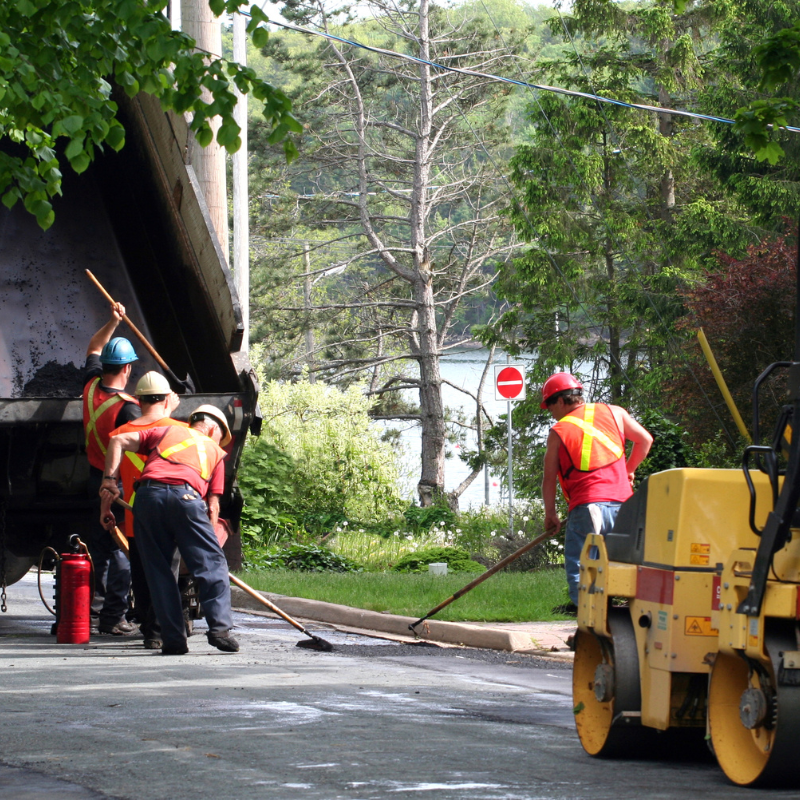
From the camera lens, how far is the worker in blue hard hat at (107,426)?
27.5 ft

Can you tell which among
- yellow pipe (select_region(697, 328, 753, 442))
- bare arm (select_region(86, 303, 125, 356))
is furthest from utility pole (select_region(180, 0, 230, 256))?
yellow pipe (select_region(697, 328, 753, 442))

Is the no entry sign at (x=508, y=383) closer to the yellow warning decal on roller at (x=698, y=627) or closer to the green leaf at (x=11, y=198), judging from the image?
the green leaf at (x=11, y=198)

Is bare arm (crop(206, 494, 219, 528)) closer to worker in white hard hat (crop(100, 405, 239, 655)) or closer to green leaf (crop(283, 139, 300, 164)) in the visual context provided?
worker in white hard hat (crop(100, 405, 239, 655))

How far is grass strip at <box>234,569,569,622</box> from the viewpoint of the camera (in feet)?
31.6

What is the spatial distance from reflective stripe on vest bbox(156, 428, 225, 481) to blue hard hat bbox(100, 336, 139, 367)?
0.76m

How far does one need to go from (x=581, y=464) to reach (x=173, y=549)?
2.46 m

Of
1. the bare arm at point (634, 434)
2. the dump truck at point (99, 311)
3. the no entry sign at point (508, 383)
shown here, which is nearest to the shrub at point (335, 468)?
the no entry sign at point (508, 383)

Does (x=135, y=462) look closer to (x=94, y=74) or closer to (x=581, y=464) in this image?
(x=581, y=464)

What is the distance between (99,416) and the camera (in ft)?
27.5

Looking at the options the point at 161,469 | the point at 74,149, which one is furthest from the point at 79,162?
the point at 161,469

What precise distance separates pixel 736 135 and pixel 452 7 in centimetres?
1237

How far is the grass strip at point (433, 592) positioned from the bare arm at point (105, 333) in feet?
9.41

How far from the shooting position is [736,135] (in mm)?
20438

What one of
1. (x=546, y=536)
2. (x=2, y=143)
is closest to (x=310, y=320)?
(x=2, y=143)
